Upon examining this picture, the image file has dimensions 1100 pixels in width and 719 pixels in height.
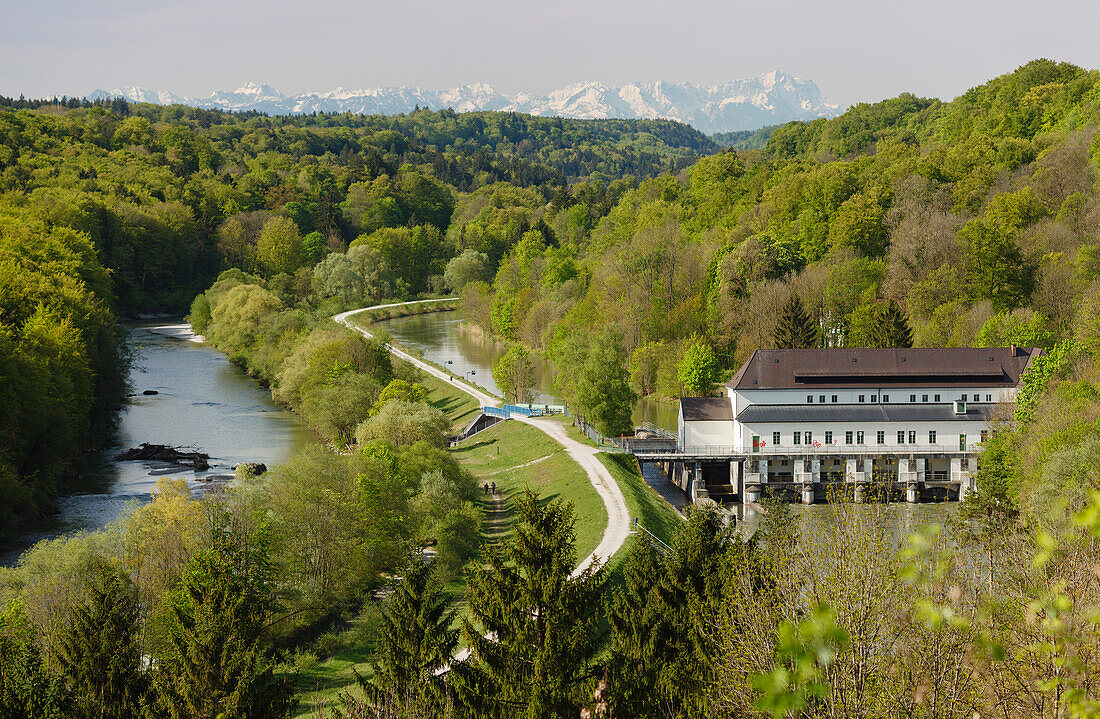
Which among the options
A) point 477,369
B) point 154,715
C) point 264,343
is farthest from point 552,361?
point 154,715

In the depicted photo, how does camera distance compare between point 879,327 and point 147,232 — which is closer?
point 879,327

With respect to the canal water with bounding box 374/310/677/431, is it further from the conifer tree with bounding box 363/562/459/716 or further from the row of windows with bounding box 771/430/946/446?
the conifer tree with bounding box 363/562/459/716

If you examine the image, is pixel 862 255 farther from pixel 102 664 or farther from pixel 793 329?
pixel 102 664

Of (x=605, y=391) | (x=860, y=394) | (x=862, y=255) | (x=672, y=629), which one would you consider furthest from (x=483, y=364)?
(x=672, y=629)

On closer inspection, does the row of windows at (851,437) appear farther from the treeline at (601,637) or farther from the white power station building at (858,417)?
the treeline at (601,637)

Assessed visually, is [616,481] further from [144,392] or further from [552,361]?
[144,392]

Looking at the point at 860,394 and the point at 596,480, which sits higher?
the point at 860,394

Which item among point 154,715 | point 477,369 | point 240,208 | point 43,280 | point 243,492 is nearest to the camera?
point 154,715

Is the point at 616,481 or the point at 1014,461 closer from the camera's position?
the point at 1014,461
